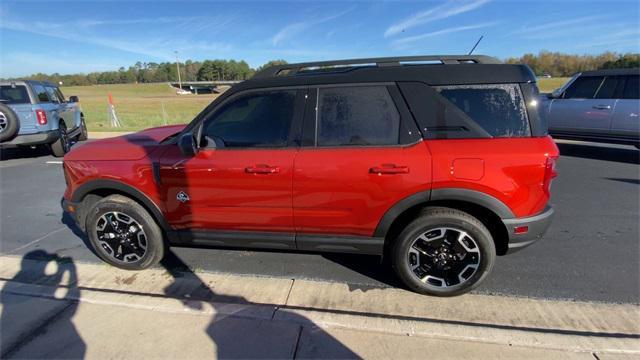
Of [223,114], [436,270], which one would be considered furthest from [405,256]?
[223,114]

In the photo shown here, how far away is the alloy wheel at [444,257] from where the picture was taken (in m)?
2.78

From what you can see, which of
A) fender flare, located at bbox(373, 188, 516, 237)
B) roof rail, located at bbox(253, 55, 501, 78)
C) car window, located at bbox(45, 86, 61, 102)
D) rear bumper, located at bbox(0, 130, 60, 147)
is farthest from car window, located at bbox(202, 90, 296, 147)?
car window, located at bbox(45, 86, 61, 102)

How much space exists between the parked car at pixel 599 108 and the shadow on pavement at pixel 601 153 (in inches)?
14.7

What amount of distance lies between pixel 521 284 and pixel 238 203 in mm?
2423

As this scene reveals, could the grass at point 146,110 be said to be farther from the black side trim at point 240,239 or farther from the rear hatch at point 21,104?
the black side trim at point 240,239

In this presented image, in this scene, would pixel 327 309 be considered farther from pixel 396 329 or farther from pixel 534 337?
pixel 534 337

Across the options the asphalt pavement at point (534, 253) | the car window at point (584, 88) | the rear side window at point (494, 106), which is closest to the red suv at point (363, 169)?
the rear side window at point (494, 106)

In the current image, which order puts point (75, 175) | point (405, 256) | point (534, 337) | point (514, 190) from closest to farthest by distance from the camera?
point (534, 337) < point (514, 190) < point (405, 256) < point (75, 175)

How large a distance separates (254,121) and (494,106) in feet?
5.90

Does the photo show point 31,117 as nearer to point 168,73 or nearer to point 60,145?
point 60,145

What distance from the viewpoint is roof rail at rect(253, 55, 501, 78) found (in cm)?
284

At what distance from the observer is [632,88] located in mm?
7152

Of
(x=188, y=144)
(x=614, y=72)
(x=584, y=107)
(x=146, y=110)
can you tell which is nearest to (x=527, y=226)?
(x=188, y=144)

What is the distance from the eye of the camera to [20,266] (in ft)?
11.6
